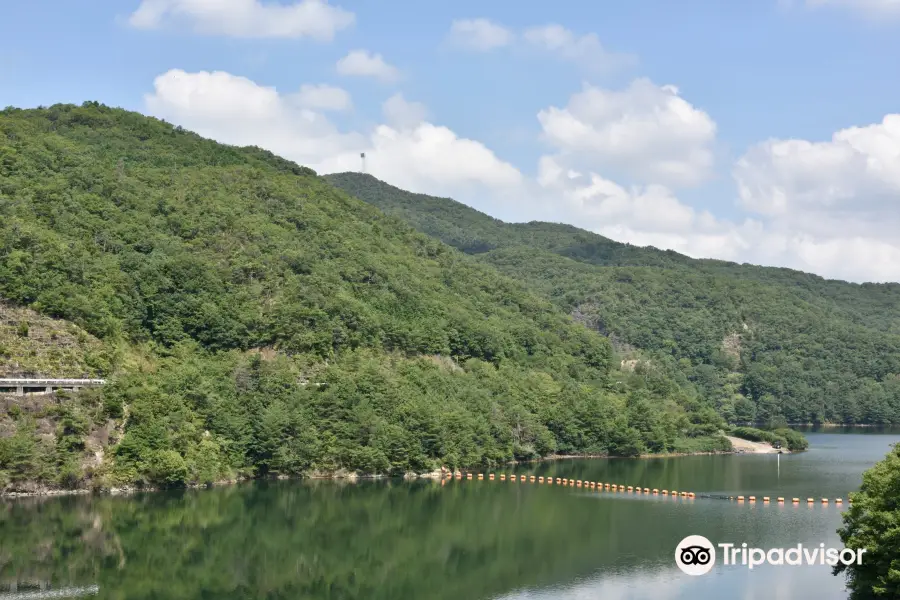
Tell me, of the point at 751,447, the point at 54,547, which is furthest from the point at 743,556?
the point at 751,447

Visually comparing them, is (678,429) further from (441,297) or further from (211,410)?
(211,410)

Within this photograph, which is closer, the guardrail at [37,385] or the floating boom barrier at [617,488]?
the guardrail at [37,385]

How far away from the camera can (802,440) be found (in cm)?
15712

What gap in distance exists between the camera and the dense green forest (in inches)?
3676

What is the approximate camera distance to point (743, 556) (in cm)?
6931

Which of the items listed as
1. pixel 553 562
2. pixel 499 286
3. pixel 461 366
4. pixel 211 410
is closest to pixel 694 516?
pixel 553 562

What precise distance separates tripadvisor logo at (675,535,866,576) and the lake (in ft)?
2.92

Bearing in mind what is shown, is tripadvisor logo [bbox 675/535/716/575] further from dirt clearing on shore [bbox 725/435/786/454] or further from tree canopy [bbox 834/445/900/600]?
dirt clearing on shore [bbox 725/435/786/454]

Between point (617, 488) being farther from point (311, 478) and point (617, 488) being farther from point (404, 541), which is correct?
point (404, 541)

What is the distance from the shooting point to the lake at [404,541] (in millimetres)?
61250

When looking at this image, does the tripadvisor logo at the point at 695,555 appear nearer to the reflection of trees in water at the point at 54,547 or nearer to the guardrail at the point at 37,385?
the reflection of trees in water at the point at 54,547

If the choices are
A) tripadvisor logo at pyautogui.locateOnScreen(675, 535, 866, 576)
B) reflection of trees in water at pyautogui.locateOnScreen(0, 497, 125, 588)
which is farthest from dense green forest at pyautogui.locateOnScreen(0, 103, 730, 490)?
tripadvisor logo at pyautogui.locateOnScreen(675, 535, 866, 576)

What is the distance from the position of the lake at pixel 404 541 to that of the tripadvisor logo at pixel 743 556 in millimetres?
891

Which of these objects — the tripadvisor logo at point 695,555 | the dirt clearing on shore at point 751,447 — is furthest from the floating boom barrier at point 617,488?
the dirt clearing on shore at point 751,447
